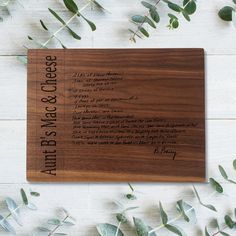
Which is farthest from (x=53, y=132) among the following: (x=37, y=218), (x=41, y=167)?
(x=37, y=218)

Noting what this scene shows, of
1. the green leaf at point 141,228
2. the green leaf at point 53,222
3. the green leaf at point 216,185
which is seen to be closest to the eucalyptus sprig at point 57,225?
the green leaf at point 53,222

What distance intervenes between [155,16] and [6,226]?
498 millimetres

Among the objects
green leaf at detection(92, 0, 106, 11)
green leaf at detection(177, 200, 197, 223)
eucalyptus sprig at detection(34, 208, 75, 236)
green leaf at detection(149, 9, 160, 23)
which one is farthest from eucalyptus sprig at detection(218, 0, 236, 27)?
eucalyptus sprig at detection(34, 208, 75, 236)

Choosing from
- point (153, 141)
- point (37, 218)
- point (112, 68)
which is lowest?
point (37, 218)

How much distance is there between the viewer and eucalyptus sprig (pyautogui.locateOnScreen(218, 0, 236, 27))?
0.68 meters

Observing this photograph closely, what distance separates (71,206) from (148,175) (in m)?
0.16

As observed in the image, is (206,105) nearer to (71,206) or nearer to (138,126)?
(138,126)

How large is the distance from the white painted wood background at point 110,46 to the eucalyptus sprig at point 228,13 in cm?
1

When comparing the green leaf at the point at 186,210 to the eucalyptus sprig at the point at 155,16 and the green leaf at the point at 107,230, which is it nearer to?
the green leaf at the point at 107,230

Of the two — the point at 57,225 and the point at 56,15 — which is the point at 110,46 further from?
the point at 57,225

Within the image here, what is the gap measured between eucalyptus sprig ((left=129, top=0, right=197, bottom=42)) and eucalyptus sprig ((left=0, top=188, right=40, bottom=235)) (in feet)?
1.22

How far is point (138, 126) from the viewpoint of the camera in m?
0.68

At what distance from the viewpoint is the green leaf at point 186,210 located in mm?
665

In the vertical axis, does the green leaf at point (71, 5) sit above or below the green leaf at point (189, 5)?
below
